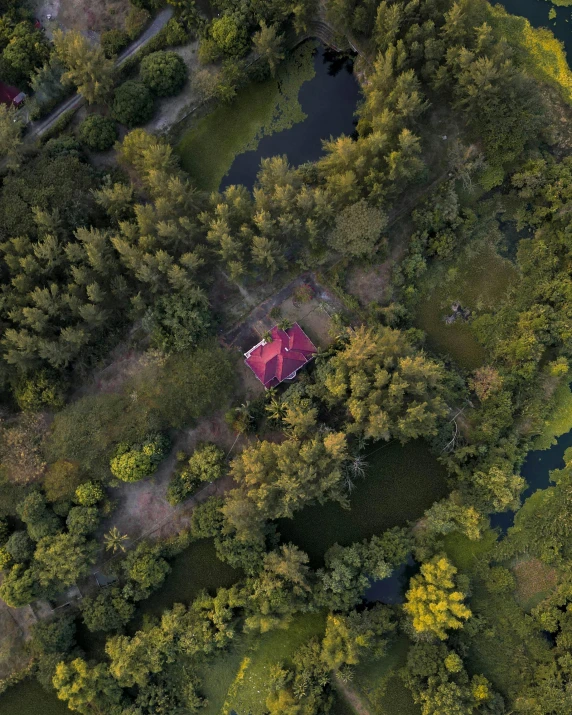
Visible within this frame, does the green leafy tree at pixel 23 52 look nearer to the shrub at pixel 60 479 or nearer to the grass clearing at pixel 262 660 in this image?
the shrub at pixel 60 479

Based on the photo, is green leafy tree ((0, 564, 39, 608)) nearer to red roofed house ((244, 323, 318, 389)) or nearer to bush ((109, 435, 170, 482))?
bush ((109, 435, 170, 482))

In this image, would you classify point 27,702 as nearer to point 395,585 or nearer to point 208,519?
point 208,519

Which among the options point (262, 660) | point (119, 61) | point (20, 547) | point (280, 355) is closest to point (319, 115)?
point (119, 61)

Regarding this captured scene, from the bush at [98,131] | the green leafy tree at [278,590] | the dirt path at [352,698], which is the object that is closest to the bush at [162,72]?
the bush at [98,131]

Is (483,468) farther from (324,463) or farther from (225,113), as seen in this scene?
(225,113)

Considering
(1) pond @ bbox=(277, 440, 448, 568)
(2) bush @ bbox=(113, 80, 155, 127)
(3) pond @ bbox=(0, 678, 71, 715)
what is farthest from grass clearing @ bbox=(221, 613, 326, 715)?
(2) bush @ bbox=(113, 80, 155, 127)

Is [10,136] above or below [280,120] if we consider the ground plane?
above

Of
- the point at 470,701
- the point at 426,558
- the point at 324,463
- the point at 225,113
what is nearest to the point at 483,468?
the point at 426,558
